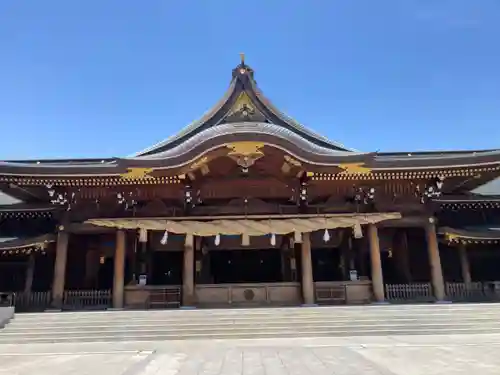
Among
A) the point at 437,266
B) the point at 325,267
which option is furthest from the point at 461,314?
→ the point at 325,267

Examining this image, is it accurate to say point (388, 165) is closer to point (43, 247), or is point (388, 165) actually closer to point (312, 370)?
point (312, 370)

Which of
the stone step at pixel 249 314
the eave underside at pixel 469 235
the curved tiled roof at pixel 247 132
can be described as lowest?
the stone step at pixel 249 314

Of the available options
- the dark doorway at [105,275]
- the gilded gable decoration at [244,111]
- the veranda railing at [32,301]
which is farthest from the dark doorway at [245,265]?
the veranda railing at [32,301]

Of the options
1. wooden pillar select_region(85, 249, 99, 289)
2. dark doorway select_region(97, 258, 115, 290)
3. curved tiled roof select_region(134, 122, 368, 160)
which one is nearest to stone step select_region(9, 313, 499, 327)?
wooden pillar select_region(85, 249, 99, 289)

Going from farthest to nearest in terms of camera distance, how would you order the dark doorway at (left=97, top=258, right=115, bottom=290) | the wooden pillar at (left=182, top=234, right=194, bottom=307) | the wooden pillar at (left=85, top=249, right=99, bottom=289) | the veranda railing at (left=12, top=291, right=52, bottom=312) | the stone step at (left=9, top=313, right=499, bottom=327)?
1. the dark doorway at (left=97, top=258, right=115, bottom=290)
2. the wooden pillar at (left=85, top=249, right=99, bottom=289)
3. the veranda railing at (left=12, top=291, right=52, bottom=312)
4. the wooden pillar at (left=182, top=234, right=194, bottom=307)
5. the stone step at (left=9, top=313, right=499, bottom=327)

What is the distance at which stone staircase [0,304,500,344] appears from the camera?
10180 mm

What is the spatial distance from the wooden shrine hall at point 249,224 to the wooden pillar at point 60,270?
0.04 meters

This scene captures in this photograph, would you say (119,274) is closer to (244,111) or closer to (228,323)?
(228,323)

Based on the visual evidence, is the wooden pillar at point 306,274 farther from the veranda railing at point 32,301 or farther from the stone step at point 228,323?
the veranda railing at point 32,301

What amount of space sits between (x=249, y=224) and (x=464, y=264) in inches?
348

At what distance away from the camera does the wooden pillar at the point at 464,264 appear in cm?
1465

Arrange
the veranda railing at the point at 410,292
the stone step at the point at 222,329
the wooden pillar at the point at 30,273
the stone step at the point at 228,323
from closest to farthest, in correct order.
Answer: the stone step at the point at 222,329 < the stone step at the point at 228,323 < the veranda railing at the point at 410,292 < the wooden pillar at the point at 30,273

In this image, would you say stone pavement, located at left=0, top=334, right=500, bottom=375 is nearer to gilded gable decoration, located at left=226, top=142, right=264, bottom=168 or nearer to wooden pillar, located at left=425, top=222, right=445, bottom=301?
wooden pillar, located at left=425, top=222, right=445, bottom=301

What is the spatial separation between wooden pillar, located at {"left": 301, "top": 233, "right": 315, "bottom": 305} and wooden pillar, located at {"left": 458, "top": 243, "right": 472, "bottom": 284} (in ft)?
21.0
